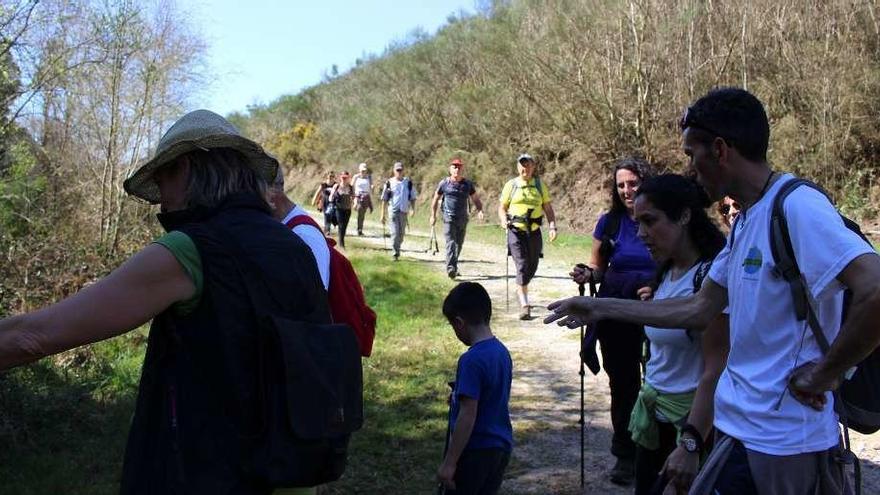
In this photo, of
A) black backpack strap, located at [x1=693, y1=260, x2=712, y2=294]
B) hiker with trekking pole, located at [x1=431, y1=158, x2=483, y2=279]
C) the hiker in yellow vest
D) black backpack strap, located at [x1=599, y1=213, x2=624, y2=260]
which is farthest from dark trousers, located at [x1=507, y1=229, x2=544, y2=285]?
black backpack strap, located at [x1=693, y1=260, x2=712, y2=294]

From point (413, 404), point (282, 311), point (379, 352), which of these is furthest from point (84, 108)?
point (282, 311)

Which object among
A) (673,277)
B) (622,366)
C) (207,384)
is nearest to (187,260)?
(207,384)

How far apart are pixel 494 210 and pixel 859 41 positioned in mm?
11921

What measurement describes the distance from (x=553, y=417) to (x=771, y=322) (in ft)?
15.3

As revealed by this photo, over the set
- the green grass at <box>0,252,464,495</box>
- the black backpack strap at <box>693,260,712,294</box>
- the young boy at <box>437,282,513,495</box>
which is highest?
the black backpack strap at <box>693,260,712,294</box>

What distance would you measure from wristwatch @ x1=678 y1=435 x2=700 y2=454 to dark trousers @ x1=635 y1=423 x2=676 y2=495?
87 cm

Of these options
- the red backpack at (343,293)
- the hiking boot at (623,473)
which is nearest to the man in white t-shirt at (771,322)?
the red backpack at (343,293)

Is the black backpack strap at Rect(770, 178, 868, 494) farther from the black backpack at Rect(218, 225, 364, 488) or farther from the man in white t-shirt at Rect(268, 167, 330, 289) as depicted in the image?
the man in white t-shirt at Rect(268, 167, 330, 289)

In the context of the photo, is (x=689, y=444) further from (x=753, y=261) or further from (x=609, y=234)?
(x=609, y=234)

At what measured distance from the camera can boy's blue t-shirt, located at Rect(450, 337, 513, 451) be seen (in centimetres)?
378

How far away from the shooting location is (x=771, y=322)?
234 centimetres

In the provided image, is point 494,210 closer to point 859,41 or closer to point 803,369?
point 859,41

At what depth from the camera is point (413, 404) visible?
7.22 meters

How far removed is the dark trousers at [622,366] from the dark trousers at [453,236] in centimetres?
799
